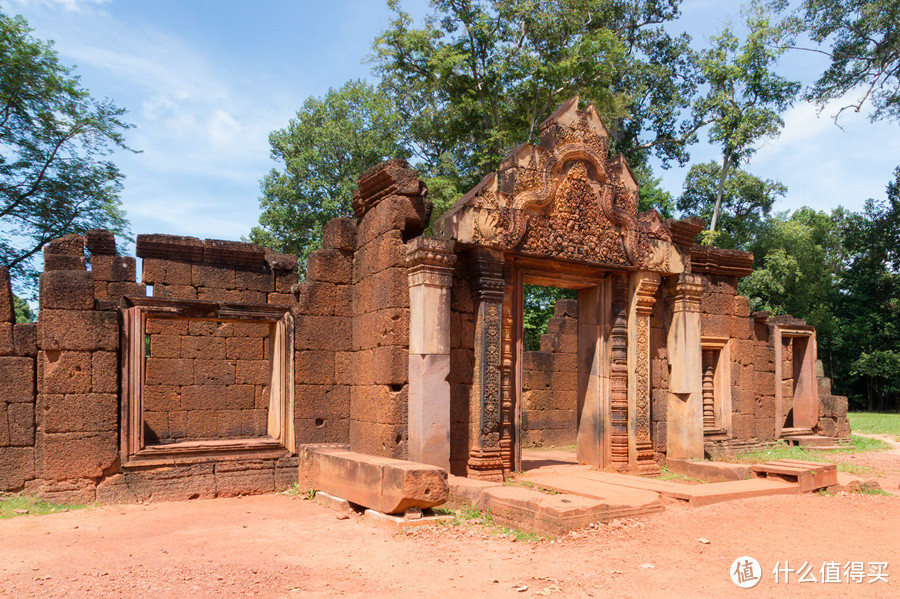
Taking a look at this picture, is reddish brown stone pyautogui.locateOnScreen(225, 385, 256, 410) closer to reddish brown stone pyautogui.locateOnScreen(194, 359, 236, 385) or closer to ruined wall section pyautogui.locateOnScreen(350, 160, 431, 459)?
reddish brown stone pyautogui.locateOnScreen(194, 359, 236, 385)

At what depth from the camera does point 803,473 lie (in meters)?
7.99

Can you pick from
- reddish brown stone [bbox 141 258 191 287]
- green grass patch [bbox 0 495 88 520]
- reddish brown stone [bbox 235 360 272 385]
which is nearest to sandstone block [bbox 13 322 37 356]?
green grass patch [bbox 0 495 88 520]

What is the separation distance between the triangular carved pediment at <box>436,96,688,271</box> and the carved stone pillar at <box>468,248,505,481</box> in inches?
13.0

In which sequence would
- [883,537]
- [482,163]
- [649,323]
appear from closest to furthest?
[883,537], [649,323], [482,163]

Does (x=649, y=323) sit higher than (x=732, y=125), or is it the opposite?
(x=732, y=125)

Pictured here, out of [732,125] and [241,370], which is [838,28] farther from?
[241,370]

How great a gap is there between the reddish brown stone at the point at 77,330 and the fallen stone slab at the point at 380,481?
2.79 m

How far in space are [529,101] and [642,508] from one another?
1504 cm

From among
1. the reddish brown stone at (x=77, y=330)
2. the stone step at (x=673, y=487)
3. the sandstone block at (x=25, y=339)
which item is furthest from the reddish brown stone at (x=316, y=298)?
the stone step at (x=673, y=487)

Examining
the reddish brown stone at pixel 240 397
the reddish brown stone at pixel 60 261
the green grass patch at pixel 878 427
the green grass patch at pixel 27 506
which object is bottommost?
the green grass patch at pixel 878 427

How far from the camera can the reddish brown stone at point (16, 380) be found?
7.43 meters

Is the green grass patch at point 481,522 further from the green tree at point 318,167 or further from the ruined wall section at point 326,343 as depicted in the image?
the green tree at point 318,167

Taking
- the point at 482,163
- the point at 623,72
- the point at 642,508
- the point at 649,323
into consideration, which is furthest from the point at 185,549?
the point at 623,72

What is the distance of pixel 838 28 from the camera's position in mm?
21453
